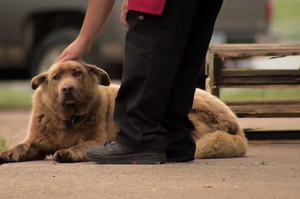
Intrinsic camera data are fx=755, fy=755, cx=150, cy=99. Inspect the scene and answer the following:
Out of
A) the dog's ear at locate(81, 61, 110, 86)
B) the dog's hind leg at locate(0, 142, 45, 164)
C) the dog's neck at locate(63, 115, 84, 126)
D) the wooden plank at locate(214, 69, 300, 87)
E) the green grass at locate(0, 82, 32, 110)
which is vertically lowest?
the green grass at locate(0, 82, 32, 110)

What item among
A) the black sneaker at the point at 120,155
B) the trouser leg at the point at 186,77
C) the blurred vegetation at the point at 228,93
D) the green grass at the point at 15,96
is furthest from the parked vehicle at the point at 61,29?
the black sneaker at the point at 120,155

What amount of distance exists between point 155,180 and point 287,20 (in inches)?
854

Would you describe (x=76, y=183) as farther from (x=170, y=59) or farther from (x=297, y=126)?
(x=297, y=126)

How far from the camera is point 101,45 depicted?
12055 millimetres

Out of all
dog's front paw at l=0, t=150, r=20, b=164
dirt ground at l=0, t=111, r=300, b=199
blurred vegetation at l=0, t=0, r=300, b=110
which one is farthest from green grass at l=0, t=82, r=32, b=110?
dirt ground at l=0, t=111, r=300, b=199

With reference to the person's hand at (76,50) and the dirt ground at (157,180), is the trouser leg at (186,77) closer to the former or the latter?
the dirt ground at (157,180)

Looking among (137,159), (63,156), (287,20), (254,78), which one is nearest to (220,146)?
(137,159)

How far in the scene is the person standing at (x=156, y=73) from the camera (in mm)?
4359

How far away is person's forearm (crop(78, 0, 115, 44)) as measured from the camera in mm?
4566

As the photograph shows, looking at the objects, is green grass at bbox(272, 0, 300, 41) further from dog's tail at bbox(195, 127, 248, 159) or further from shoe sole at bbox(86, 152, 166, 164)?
shoe sole at bbox(86, 152, 166, 164)

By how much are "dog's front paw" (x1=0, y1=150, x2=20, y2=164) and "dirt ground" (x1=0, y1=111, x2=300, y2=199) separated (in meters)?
0.21

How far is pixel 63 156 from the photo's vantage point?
16.4 feet

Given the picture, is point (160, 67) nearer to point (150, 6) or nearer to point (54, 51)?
point (150, 6)

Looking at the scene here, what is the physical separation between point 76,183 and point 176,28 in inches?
42.7
